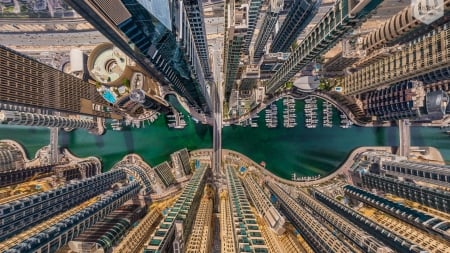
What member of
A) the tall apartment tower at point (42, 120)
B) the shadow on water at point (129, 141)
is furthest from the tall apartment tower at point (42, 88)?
the shadow on water at point (129, 141)

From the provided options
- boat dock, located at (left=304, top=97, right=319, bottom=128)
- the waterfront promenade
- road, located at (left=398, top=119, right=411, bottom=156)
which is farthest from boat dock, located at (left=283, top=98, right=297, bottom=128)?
road, located at (left=398, top=119, right=411, bottom=156)

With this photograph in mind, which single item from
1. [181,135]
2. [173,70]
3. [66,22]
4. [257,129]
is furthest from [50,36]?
[257,129]

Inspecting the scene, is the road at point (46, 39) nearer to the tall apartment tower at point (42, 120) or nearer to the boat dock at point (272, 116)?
the tall apartment tower at point (42, 120)

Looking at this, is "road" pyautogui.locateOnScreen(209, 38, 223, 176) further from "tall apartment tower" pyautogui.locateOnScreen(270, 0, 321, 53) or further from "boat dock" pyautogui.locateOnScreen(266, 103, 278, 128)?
"tall apartment tower" pyautogui.locateOnScreen(270, 0, 321, 53)

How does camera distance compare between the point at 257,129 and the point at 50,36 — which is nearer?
the point at 257,129

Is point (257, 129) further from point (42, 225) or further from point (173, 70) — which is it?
point (42, 225)

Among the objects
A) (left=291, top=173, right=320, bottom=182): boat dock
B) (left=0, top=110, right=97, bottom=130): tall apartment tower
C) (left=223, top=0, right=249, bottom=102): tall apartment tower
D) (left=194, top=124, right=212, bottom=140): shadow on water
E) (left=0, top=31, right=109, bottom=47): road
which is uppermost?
(left=0, top=31, right=109, bottom=47): road
